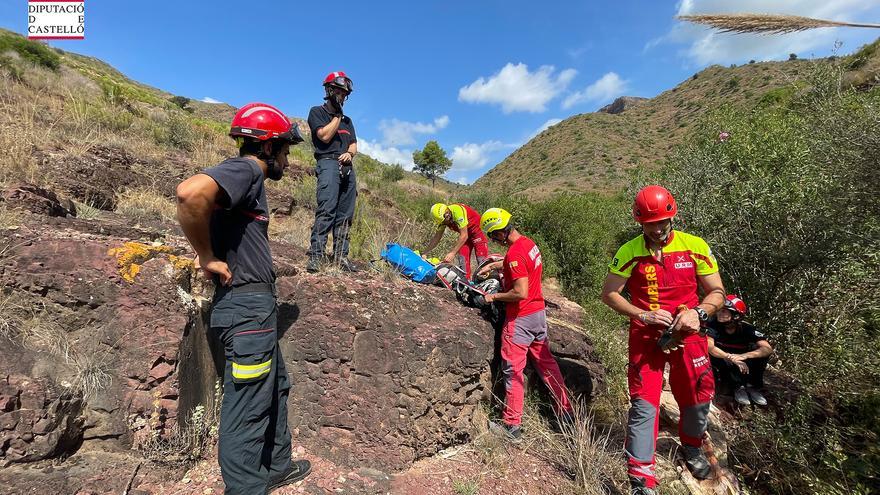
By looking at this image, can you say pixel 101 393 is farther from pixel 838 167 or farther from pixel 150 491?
pixel 838 167

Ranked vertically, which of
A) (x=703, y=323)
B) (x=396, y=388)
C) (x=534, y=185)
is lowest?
(x=396, y=388)

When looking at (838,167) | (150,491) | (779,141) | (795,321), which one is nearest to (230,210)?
(150,491)

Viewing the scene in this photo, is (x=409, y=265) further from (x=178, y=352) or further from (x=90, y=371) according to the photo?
(x=90, y=371)

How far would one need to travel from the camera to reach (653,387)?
2.97 meters

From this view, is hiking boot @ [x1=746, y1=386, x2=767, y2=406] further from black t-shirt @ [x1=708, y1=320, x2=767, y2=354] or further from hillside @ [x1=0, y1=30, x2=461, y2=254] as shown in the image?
hillside @ [x1=0, y1=30, x2=461, y2=254]

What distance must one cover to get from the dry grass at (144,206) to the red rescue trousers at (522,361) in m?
4.02

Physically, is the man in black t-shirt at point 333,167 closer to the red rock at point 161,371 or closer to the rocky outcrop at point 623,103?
the red rock at point 161,371

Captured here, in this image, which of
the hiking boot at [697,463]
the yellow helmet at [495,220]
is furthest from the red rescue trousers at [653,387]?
the yellow helmet at [495,220]

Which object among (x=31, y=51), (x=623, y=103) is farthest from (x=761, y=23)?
(x=623, y=103)

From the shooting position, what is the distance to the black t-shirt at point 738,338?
15.3 feet

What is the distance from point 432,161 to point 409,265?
42465 millimetres

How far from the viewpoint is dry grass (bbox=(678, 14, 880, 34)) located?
5.53 ft

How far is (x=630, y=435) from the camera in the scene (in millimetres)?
2947

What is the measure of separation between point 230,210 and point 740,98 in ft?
182
